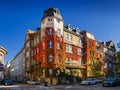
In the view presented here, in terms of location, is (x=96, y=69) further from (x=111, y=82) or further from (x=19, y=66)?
(x=19, y=66)

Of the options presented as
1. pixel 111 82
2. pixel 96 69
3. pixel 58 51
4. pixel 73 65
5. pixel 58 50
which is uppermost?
pixel 58 50

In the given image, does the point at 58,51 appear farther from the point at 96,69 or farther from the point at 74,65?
the point at 96,69

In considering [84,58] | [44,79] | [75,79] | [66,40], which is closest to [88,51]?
[84,58]

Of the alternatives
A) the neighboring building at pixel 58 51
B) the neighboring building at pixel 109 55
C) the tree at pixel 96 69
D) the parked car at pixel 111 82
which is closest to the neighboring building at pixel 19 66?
the neighboring building at pixel 58 51

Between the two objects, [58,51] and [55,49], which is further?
[58,51]

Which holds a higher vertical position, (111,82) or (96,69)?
(96,69)

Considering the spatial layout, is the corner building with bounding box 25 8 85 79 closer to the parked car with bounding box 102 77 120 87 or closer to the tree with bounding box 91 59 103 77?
the tree with bounding box 91 59 103 77

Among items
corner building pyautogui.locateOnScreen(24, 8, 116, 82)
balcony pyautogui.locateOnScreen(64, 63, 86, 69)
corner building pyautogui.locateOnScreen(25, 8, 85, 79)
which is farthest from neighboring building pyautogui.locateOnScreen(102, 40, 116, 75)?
balcony pyautogui.locateOnScreen(64, 63, 86, 69)

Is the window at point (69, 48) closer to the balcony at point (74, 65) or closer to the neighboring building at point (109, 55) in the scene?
the balcony at point (74, 65)

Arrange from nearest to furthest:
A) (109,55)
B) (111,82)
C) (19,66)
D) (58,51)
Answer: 1. (111,82)
2. (58,51)
3. (109,55)
4. (19,66)

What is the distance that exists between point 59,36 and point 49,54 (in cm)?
564

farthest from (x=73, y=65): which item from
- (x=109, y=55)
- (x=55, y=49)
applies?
(x=109, y=55)

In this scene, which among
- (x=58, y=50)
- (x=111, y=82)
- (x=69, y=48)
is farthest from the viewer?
(x=69, y=48)

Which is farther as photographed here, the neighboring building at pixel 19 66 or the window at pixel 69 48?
the neighboring building at pixel 19 66
